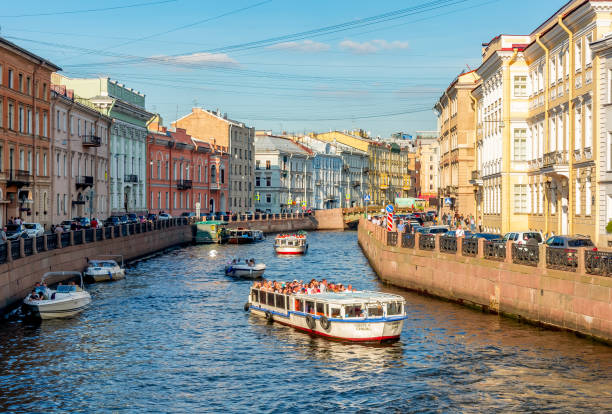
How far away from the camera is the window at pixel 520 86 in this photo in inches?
2219

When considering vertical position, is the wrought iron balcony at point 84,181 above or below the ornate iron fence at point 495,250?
above

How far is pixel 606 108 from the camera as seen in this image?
39.5 meters

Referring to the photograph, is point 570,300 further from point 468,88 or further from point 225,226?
point 225,226

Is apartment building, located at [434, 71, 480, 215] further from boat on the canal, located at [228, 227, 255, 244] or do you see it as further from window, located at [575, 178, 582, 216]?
window, located at [575, 178, 582, 216]

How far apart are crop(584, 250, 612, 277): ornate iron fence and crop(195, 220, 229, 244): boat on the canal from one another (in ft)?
220

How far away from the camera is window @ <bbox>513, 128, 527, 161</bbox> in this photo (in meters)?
56.7

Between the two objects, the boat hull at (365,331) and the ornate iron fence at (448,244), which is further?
the ornate iron fence at (448,244)

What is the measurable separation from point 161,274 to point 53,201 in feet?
55.9

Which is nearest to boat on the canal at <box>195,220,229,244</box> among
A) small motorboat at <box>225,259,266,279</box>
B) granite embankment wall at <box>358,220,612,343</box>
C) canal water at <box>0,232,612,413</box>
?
small motorboat at <box>225,259,266,279</box>

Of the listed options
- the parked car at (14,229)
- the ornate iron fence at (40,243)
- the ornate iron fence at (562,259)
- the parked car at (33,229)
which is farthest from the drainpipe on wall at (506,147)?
the parked car at (14,229)

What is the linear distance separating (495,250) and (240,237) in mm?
60495

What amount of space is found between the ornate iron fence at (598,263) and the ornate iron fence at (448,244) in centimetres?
1136

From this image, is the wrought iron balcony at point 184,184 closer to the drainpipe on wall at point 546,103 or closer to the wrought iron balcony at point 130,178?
the wrought iron balcony at point 130,178

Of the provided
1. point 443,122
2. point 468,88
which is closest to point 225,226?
point 443,122
